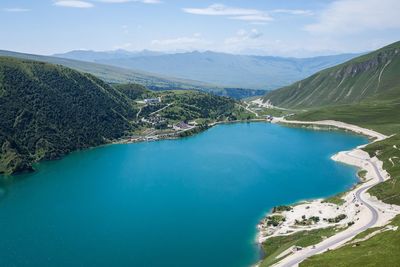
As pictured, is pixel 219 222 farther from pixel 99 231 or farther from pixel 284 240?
pixel 99 231

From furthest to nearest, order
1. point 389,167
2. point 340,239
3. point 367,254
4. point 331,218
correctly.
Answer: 1. point 389,167
2. point 331,218
3. point 340,239
4. point 367,254

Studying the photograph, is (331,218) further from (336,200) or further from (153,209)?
(153,209)

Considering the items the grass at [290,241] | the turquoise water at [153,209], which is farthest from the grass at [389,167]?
the grass at [290,241]

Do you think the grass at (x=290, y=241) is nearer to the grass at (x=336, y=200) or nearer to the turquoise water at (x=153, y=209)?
the turquoise water at (x=153, y=209)

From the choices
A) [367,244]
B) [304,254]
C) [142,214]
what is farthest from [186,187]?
[367,244]

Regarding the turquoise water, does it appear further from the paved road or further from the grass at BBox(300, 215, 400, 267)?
the grass at BBox(300, 215, 400, 267)

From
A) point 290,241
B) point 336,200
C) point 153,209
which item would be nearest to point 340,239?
point 290,241

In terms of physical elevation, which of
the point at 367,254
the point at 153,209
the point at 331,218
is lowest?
the point at 153,209
